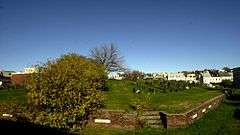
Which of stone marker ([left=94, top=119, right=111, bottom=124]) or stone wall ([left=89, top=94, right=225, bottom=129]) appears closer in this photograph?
stone wall ([left=89, top=94, right=225, bottom=129])

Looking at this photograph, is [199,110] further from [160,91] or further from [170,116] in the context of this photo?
[160,91]

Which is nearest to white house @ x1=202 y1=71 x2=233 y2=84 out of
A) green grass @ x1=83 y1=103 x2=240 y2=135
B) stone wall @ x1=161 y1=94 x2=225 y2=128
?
stone wall @ x1=161 y1=94 x2=225 y2=128

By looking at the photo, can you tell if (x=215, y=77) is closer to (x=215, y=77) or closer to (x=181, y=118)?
(x=215, y=77)

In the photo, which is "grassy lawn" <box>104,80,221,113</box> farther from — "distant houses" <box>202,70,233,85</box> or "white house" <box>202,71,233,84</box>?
"distant houses" <box>202,70,233,85</box>

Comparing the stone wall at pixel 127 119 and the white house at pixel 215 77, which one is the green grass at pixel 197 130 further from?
the white house at pixel 215 77

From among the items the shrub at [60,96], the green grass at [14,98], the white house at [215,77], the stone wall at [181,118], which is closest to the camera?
the shrub at [60,96]

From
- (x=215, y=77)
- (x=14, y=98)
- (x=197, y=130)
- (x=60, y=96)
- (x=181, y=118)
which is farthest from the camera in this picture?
(x=215, y=77)

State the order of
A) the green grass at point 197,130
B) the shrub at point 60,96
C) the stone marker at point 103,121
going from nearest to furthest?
the shrub at point 60,96 → the green grass at point 197,130 → the stone marker at point 103,121

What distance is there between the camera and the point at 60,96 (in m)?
17.7

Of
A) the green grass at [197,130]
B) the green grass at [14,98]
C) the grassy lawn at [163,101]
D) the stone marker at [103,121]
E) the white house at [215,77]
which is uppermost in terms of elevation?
the white house at [215,77]

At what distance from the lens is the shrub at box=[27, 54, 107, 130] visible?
17.6 meters

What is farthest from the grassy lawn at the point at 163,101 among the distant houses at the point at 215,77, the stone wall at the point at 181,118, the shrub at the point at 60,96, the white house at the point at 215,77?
the distant houses at the point at 215,77

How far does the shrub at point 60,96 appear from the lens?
17.6m

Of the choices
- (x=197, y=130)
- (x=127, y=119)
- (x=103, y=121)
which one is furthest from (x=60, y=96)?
(x=197, y=130)
